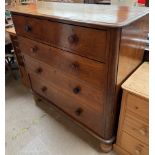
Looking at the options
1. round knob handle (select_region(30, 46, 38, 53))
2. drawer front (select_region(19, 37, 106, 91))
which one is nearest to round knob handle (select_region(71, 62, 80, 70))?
drawer front (select_region(19, 37, 106, 91))

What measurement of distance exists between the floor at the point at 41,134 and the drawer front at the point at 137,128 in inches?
12.9

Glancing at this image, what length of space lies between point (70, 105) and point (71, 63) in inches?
17.0

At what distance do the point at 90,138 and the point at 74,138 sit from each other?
0.14 m

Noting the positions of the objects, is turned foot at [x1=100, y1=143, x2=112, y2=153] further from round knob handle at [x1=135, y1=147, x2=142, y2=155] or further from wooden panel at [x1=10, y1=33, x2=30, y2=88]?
wooden panel at [x1=10, y1=33, x2=30, y2=88]

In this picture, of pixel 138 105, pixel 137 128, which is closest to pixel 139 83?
pixel 138 105

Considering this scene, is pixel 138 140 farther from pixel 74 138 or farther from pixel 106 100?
pixel 74 138

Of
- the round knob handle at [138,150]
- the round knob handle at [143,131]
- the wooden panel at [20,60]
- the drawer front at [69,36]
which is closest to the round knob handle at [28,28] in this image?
the drawer front at [69,36]

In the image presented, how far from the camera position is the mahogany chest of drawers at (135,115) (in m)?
0.97

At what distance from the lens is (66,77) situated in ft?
4.04

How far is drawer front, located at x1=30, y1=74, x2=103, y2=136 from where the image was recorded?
1211 mm

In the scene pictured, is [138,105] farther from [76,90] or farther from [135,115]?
[76,90]

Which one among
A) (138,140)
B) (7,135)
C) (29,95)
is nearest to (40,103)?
(29,95)

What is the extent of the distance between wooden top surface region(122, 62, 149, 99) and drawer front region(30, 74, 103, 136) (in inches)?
11.4

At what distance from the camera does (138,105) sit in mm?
988
